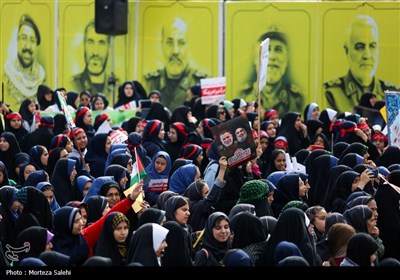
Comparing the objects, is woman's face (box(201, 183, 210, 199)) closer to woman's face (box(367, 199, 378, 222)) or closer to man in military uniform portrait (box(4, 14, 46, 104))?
woman's face (box(367, 199, 378, 222))

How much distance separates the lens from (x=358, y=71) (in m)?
26.4

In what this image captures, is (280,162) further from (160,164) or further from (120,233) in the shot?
(120,233)

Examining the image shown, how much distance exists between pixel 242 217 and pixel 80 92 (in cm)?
1456

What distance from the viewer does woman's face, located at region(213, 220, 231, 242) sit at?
13008 mm

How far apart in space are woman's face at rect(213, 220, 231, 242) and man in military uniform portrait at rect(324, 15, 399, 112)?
43.9ft

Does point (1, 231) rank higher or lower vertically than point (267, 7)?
lower

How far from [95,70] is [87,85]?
296 mm

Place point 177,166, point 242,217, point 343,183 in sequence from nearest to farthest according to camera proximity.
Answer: point 242,217 < point 343,183 < point 177,166

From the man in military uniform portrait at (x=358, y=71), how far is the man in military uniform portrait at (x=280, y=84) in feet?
1.81

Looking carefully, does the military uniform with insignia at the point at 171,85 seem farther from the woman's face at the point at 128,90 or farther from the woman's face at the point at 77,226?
the woman's face at the point at 77,226

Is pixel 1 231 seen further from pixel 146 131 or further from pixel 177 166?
pixel 146 131

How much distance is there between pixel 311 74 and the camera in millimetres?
26562

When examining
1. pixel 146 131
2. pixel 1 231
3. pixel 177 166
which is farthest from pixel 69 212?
pixel 146 131

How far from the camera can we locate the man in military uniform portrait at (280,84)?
26453 mm
